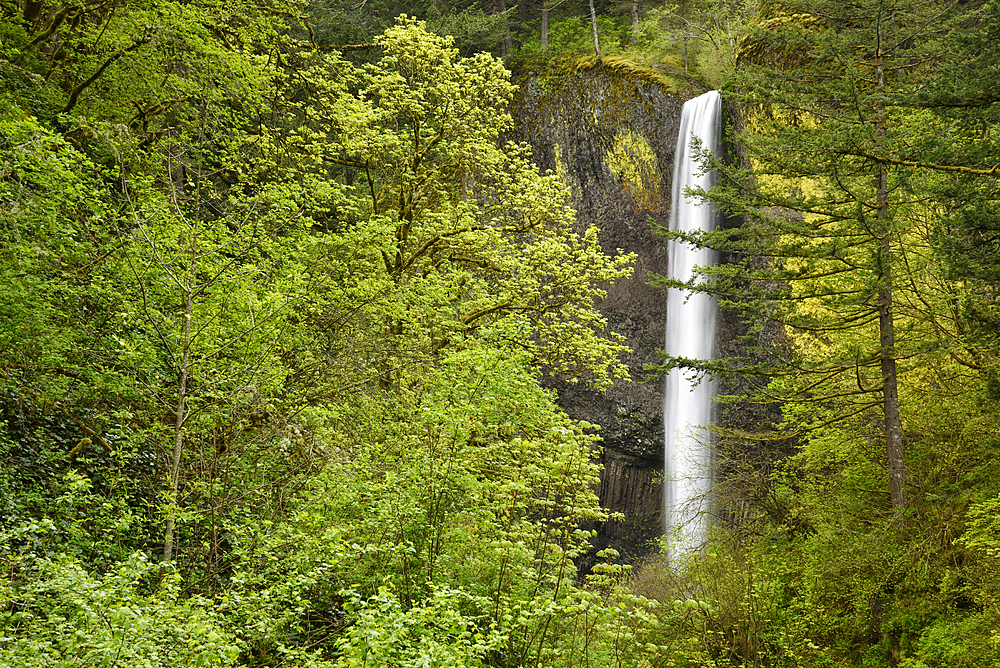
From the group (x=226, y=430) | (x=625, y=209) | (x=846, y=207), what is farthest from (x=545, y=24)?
(x=226, y=430)

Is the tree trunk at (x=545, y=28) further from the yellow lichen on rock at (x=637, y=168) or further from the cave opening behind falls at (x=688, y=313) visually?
the cave opening behind falls at (x=688, y=313)

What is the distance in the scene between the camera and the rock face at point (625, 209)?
70.9 feet

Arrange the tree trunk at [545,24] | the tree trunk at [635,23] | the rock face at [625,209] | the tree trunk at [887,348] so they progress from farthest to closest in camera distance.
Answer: the tree trunk at [545,24]
the tree trunk at [635,23]
the rock face at [625,209]
the tree trunk at [887,348]

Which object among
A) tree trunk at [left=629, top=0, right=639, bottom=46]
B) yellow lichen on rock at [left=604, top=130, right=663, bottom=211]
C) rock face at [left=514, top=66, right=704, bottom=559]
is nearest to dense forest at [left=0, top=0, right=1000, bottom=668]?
rock face at [left=514, top=66, right=704, bottom=559]

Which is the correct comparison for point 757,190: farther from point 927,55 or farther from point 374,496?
point 374,496

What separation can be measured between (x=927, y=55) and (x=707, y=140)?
33.1 ft

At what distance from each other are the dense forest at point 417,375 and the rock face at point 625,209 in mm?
6758

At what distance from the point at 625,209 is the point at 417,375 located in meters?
14.6

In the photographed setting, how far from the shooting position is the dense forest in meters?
4.96

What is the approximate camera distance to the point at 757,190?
10.5 m

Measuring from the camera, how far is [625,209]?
72.5 ft

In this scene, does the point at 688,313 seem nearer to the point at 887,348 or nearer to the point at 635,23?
the point at 887,348

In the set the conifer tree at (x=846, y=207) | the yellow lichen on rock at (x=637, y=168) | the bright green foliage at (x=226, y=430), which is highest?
the yellow lichen on rock at (x=637, y=168)

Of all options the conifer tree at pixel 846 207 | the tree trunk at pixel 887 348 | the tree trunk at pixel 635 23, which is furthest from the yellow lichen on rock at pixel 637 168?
the tree trunk at pixel 887 348
